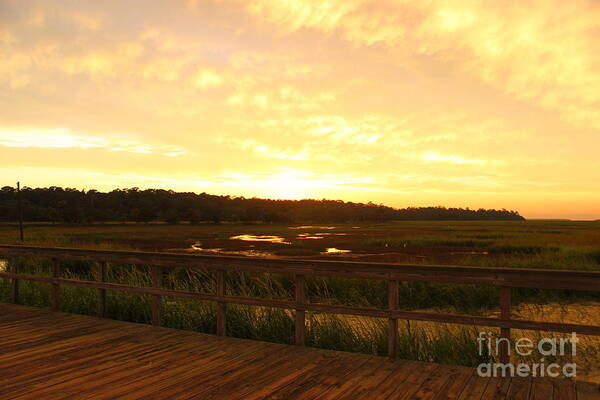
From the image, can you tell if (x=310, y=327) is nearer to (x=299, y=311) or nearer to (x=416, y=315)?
(x=299, y=311)

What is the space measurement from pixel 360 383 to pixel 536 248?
3072 cm

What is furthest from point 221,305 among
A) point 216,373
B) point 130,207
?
point 130,207

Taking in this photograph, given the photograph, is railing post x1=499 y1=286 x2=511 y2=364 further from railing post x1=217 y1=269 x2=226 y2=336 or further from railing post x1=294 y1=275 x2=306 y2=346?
railing post x1=217 y1=269 x2=226 y2=336

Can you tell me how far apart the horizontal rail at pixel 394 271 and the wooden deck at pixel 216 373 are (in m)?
0.96

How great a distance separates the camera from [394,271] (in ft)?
17.2

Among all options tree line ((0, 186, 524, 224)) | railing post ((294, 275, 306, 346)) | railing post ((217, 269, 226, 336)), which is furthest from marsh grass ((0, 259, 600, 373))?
tree line ((0, 186, 524, 224))

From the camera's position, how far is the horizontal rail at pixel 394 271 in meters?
4.52

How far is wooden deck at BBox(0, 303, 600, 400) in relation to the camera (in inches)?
170

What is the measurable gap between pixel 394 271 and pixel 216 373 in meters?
2.24

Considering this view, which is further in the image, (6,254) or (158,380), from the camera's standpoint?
(6,254)

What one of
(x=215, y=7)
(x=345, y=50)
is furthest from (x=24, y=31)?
(x=345, y=50)

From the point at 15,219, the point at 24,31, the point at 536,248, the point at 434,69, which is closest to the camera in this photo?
the point at 24,31

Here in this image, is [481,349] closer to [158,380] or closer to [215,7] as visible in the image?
[158,380]

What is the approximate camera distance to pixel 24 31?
524 inches
